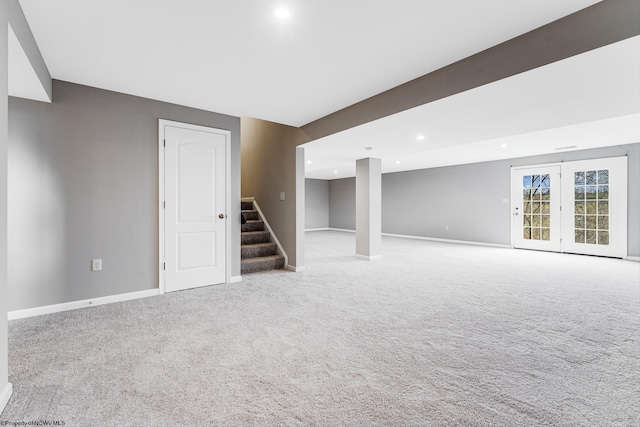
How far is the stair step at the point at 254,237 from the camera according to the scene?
539 cm

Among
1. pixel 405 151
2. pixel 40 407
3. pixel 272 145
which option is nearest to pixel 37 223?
pixel 40 407

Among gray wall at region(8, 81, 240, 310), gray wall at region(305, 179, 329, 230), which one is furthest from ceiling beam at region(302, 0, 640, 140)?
gray wall at region(305, 179, 329, 230)

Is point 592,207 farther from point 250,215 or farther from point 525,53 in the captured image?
point 250,215

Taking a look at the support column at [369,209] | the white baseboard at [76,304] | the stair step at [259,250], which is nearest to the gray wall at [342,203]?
the support column at [369,209]

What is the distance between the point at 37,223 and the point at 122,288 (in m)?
1.05

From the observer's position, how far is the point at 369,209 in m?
6.09

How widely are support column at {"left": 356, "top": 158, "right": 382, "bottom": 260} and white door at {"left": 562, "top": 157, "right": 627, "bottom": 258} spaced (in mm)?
4382

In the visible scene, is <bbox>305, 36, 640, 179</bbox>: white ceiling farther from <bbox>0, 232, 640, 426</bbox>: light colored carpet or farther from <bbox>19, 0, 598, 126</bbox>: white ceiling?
<bbox>0, 232, 640, 426</bbox>: light colored carpet

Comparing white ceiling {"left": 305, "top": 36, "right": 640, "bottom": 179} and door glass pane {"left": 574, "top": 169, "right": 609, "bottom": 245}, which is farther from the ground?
white ceiling {"left": 305, "top": 36, "right": 640, "bottom": 179}

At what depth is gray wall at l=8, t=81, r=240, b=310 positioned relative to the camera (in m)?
2.87

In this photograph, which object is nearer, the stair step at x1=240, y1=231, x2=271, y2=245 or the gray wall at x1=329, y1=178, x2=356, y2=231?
the stair step at x1=240, y1=231, x2=271, y2=245

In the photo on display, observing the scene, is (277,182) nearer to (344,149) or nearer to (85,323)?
(344,149)

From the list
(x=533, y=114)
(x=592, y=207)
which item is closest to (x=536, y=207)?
(x=592, y=207)

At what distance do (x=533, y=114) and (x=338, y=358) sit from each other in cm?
321
